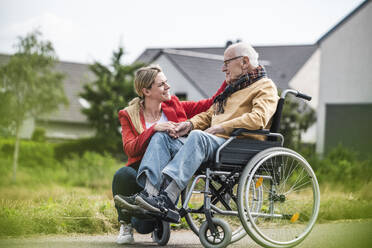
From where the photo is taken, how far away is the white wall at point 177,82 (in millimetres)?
22516

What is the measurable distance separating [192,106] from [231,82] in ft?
1.87

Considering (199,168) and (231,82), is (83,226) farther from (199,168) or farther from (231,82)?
(231,82)

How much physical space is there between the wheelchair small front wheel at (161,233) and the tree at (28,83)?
1781cm

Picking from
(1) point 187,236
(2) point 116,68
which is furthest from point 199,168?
(2) point 116,68

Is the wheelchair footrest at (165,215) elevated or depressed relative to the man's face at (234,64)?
depressed

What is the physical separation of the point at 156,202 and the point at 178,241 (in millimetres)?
914

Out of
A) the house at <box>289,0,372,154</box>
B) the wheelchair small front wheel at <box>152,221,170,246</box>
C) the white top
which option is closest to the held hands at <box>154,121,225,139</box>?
the white top

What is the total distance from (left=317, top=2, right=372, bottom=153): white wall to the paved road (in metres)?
13.3

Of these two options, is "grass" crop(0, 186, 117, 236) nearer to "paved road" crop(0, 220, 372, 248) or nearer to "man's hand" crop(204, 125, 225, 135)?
"paved road" crop(0, 220, 372, 248)

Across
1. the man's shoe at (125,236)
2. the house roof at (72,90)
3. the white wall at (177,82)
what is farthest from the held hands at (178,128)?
the house roof at (72,90)

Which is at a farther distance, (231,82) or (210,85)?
(210,85)

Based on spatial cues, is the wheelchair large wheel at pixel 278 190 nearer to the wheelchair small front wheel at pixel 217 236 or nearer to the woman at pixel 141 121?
the wheelchair small front wheel at pixel 217 236

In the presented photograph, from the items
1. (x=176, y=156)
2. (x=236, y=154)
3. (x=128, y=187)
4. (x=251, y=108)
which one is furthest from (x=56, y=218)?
(x=251, y=108)

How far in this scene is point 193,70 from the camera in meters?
23.3
